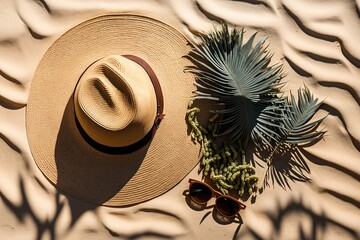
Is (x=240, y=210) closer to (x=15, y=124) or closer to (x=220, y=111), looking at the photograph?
(x=220, y=111)

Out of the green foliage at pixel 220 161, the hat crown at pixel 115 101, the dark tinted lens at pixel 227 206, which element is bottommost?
the dark tinted lens at pixel 227 206

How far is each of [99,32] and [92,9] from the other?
0.18 m

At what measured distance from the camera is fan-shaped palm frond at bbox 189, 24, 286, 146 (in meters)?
3.09

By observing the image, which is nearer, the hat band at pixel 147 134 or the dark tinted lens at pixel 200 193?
the hat band at pixel 147 134

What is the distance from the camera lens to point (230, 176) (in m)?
3.15

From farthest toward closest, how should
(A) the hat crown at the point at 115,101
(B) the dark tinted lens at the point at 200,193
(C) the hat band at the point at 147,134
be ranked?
1. (B) the dark tinted lens at the point at 200,193
2. (C) the hat band at the point at 147,134
3. (A) the hat crown at the point at 115,101

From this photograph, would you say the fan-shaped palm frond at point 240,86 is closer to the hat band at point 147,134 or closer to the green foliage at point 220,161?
the green foliage at point 220,161

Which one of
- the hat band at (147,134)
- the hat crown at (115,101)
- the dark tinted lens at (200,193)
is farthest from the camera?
the dark tinted lens at (200,193)

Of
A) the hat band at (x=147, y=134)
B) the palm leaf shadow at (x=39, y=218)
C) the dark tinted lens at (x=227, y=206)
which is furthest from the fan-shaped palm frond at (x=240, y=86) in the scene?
the palm leaf shadow at (x=39, y=218)

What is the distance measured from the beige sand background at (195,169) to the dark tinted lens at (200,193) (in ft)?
0.23

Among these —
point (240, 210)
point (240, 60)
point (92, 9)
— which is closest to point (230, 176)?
point (240, 210)

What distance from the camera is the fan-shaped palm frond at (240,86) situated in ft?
10.1

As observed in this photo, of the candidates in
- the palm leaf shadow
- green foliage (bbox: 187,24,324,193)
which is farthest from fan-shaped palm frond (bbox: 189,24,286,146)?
the palm leaf shadow

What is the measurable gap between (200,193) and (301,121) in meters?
0.67
